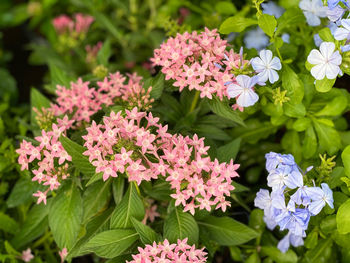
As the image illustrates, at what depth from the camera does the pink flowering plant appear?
96 centimetres

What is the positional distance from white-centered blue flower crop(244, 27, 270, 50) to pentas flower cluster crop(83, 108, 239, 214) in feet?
1.87

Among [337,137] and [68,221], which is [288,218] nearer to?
[337,137]

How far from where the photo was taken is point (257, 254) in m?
1.29

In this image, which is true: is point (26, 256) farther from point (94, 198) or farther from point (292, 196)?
point (292, 196)

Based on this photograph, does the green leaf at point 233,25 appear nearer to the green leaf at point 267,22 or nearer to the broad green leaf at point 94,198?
the green leaf at point 267,22

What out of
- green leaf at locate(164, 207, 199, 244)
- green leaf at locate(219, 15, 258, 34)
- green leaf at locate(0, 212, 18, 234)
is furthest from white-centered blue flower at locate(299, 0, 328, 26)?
green leaf at locate(0, 212, 18, 234)

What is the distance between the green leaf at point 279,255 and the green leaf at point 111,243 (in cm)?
44

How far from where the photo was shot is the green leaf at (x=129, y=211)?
1065mm

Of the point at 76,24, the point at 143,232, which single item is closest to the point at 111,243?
the point at 143,232

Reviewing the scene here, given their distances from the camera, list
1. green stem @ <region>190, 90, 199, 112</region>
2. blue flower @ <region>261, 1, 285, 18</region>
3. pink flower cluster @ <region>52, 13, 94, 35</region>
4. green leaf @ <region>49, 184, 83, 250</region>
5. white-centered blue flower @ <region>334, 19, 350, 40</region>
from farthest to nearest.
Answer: pink flower cluster @ <region>52, 13, 94, 35</region> → blue flower @ <region>261, 1, 285, 18</region> → green stem @ <region>190, 90, 199, 112</region> → green leaf @ <region>49, 184, 83, 250</region> → white-centered blue flower @ <region>334, 19, 350, 40</region>

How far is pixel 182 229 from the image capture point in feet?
3.45

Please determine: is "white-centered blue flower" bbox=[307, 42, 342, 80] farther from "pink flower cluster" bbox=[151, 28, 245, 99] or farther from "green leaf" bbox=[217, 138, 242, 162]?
"green leaf" bbox=[217, 138, 242, 162]

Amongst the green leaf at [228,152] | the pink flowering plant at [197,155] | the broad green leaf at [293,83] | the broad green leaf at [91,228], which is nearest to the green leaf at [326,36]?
the pink flowering plant at [197,155]

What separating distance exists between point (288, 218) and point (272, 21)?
1.54 ft
